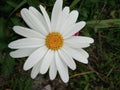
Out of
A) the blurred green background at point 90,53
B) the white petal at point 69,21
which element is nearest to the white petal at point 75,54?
the white petal at point 69,21

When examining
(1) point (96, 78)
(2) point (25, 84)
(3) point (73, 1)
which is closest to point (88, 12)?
(3) point (73, 1)

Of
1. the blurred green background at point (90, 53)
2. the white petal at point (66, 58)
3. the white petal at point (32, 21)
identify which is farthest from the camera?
the blurred green background at point (90, 53)

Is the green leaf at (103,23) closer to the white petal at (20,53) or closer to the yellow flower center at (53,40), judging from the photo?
the yellow flower center at (53,40)

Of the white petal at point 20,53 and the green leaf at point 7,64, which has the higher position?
the white petal at point 20,53

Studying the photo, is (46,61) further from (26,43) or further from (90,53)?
(90,53)

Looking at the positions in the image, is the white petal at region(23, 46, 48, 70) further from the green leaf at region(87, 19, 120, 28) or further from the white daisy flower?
the green leaf at region(87, 19, 120, 28)

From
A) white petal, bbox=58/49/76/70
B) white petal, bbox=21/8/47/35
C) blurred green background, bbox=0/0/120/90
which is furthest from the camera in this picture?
blurred green background, bbox=0/0/120/90

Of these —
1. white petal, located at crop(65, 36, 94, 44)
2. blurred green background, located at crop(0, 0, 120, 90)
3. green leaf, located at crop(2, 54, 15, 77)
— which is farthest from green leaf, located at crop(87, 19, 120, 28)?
green leaf, located at crop(2, 54, 15, 77)

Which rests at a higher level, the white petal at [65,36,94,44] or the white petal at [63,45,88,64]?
the white petal at [65,36,94,44]
